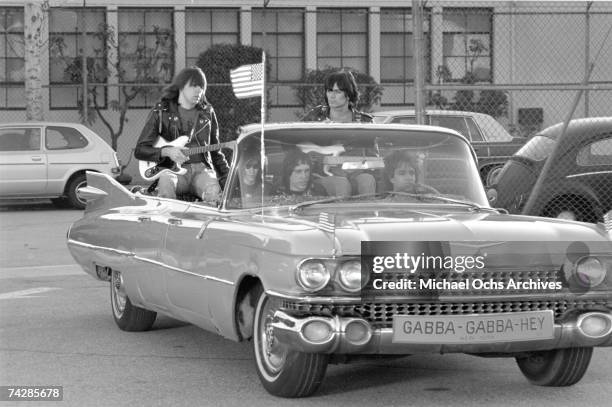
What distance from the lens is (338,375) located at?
23.7 feet

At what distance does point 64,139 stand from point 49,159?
Result: 1.67ft

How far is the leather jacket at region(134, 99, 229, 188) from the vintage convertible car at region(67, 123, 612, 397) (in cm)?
173

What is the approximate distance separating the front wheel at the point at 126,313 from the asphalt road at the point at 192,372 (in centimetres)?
8

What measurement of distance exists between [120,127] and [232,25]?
3821 millimetres

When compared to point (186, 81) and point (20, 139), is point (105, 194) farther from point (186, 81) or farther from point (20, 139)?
point (20, 139)

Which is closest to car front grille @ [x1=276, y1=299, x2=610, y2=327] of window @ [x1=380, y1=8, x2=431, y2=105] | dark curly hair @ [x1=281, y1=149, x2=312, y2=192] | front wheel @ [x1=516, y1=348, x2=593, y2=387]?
front wheel @ [x1=516, y1=348, x2=593, y2=387]

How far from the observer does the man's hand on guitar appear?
9.27 m

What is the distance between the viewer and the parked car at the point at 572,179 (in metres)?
13.3

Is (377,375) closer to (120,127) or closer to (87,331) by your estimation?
(87,331)

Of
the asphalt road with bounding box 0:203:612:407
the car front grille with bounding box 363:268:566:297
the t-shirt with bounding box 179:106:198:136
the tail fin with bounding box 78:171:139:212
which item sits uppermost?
the t-shirt with bounding box 179:106:198:136

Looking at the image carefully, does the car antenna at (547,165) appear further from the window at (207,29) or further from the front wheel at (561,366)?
the window at (207,29)

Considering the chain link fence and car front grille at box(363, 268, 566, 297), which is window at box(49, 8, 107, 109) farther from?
car front grille at box(363, 268, 566, 297)

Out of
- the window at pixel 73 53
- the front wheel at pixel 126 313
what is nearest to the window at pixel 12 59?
the window at pixel 73 53

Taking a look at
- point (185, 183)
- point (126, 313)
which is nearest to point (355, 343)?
point (126, 313)
